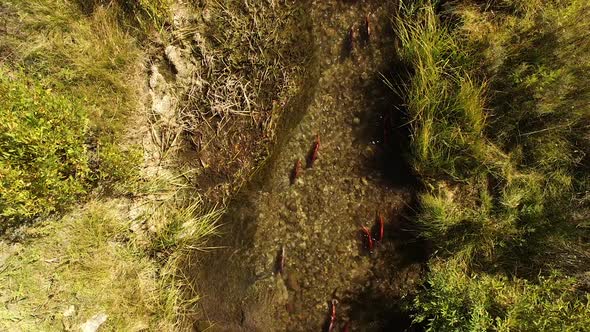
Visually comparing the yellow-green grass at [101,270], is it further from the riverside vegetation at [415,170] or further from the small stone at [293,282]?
the small stone at [293,282]

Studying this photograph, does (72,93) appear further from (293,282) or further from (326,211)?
(293,282)

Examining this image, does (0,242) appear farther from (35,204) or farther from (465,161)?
(465,161)

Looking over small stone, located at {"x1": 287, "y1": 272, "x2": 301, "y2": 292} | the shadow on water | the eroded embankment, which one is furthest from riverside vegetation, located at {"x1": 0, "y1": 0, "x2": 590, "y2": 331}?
small stone, located at {"x1": 287, "y1": 272, "x2": 301, "y2": 292}

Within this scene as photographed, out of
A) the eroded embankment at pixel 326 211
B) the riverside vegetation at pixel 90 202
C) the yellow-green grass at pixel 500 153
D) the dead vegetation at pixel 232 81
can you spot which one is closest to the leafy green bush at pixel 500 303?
the yellow-green grass at pixel 500 153

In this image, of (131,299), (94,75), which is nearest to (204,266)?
(131,299)

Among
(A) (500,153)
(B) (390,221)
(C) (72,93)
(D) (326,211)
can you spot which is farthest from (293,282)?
(C) (72,93)

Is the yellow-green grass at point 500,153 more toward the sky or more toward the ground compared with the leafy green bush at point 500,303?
more toward the sky
